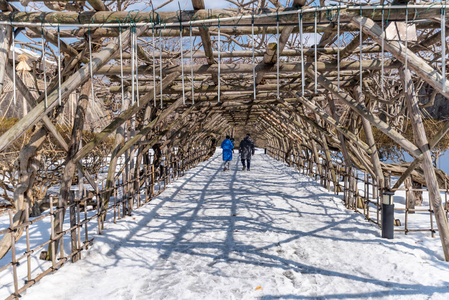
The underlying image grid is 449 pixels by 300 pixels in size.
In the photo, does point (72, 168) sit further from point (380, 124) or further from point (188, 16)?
point (380, 124)

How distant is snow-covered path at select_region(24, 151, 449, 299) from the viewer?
3.86 m

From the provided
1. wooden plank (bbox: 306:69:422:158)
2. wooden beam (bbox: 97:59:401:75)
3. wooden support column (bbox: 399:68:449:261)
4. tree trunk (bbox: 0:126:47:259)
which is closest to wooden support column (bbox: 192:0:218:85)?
wooden beam (bbox: 97:59:401:75)

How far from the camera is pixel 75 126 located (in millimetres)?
4988

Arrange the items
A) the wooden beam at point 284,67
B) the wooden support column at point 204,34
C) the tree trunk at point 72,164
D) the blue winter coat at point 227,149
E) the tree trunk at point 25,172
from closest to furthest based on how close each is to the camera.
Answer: the wooden support column at point 204,34 → the tree trunk at point 25,172 → the tree trunk at point 72,164 → the wooden beam at point 284,67 → the blue winter coat at point 227,149

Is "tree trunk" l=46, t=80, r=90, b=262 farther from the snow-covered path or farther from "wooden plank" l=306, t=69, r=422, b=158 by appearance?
"wooden plank" l=306, t=69, r=422, b=158

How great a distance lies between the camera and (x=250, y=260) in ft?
15.9

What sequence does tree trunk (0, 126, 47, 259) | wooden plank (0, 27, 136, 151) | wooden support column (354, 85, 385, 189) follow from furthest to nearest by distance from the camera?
wooden support column (354, 85, 385, 189), tree trunk (0, 126, 47, 259), wooden plank (0, 27, 136, 151)

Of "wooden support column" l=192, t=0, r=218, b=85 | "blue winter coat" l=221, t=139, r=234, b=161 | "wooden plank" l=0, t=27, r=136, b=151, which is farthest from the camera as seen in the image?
"blue winter coat" l=221, t=139, r=234, b=161

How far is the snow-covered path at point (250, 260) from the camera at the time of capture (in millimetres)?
3861

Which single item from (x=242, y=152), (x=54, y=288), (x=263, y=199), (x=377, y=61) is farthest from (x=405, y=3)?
(x=242, y=152)

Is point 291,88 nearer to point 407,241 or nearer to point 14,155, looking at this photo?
point 407,241

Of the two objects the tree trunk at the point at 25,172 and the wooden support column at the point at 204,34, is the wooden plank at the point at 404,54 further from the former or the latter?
the tree trunk at the point at 25,172

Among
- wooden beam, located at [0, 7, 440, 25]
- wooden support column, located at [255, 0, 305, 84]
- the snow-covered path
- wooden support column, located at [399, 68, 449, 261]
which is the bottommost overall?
the snow-covered path

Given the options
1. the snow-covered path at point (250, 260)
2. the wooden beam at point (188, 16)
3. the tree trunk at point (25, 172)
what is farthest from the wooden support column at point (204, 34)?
the snow-covered path at point (250, 260)
